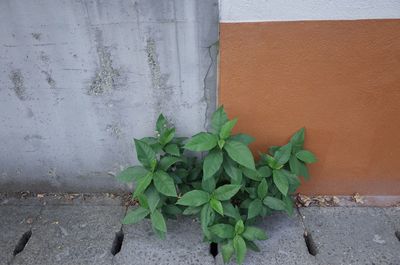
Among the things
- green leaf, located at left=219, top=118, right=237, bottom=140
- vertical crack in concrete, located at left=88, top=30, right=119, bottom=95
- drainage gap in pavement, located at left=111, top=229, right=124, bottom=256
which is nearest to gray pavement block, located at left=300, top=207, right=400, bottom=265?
green leaf, located at left=219, top=118, right=237, bottom=140

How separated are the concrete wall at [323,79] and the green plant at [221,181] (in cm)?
22

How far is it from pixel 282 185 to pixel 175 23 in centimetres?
130

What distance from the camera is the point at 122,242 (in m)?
2.57

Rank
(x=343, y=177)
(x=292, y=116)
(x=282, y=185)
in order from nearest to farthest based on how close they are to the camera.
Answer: (x=282, y=185) → (x=292, y=116) → (x=343, y=177)

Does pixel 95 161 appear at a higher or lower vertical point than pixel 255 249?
higher

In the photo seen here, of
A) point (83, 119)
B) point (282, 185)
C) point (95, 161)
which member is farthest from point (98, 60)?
point (282, 185)

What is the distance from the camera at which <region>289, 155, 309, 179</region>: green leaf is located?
247 cm

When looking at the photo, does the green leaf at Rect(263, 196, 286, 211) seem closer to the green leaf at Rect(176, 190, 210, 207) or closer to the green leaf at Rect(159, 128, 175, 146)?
the green leaf at Rect(176, 190, 210, 207)

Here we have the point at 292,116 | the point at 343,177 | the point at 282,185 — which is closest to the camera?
the point at 282,185

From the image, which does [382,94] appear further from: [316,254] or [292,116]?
[316,254]

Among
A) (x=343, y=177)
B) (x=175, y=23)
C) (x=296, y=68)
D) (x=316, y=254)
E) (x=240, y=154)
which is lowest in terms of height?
(x=316, y=254)

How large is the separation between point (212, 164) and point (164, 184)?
1.09 ft

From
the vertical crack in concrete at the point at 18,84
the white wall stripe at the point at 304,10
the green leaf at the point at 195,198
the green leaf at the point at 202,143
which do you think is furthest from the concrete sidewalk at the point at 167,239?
the white wall stripe at the point at 304,10

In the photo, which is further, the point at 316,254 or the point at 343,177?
the point at 343,177
